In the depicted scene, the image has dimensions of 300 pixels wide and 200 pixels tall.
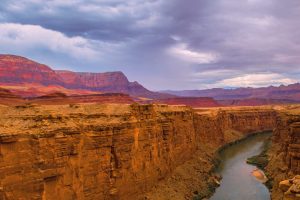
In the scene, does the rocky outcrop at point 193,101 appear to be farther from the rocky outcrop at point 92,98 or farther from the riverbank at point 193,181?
the riverbank at point 193,181

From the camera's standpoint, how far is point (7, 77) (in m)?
113

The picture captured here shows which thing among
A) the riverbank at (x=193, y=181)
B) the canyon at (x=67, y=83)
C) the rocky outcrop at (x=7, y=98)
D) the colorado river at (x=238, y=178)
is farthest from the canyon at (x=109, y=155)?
the canyon at (x=67, y=83)

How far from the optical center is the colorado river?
37869 millimetres

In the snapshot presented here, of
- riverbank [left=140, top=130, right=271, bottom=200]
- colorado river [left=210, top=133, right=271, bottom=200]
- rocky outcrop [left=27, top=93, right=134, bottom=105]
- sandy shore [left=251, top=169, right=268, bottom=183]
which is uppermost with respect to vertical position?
rocky outcrop [left=27, top=93, right=134, bottom=105]

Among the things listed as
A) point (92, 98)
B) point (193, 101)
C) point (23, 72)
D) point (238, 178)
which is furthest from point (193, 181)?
point (193, 101)

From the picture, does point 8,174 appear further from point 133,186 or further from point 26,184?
point 133,186

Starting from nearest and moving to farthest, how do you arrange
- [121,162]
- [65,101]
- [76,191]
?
[76,191]
[121,162]
[65,101]

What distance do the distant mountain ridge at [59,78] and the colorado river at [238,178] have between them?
78.3m

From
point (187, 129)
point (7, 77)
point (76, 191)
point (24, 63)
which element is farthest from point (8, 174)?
point (24, 63)

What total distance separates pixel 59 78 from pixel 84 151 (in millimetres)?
127309

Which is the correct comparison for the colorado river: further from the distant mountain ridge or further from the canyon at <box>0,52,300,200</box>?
the distant mountain ridge

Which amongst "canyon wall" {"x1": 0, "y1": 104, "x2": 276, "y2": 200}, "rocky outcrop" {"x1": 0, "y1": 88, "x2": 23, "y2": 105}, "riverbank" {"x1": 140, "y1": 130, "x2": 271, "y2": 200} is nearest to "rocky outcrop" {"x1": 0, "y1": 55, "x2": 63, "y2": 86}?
"rocky outcrop" {"x1": 0, "y1": 88, "x2": 23, "y2": 105}

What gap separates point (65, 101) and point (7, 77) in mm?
57079

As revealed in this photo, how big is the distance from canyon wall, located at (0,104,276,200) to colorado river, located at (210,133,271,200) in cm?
545
